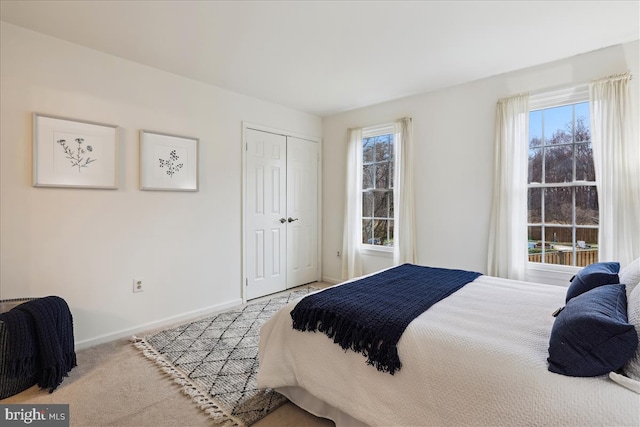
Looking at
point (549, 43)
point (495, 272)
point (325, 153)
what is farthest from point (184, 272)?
point (549, 43)

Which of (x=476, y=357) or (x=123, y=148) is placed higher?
(x=123, y=148)

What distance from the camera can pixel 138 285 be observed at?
2.93 meters

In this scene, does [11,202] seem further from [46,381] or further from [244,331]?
[244,331]

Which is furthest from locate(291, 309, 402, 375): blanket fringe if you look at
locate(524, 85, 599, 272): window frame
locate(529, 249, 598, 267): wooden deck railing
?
locate(529, 249, 598, 267): wooden deck railing

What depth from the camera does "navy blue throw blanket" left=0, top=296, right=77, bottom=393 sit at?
1.89 m

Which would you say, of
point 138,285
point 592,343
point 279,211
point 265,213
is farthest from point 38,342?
point 592,343

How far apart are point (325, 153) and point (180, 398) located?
3.57 meters

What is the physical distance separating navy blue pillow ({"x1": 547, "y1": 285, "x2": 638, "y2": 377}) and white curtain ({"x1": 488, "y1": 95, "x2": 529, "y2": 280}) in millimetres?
1968

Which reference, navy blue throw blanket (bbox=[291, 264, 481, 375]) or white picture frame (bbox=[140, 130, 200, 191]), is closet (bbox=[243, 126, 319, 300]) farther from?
navy blue throw blanket (bbox=[291, 264, 481, 375])

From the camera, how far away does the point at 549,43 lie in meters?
2.56

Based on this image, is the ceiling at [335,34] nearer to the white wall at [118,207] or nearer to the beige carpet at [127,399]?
the white wall at [118,207]

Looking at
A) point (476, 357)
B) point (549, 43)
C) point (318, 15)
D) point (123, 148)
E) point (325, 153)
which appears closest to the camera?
point (476, 357)

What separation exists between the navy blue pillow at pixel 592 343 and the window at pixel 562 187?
2034 millimetres

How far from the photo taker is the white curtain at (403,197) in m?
3.72
